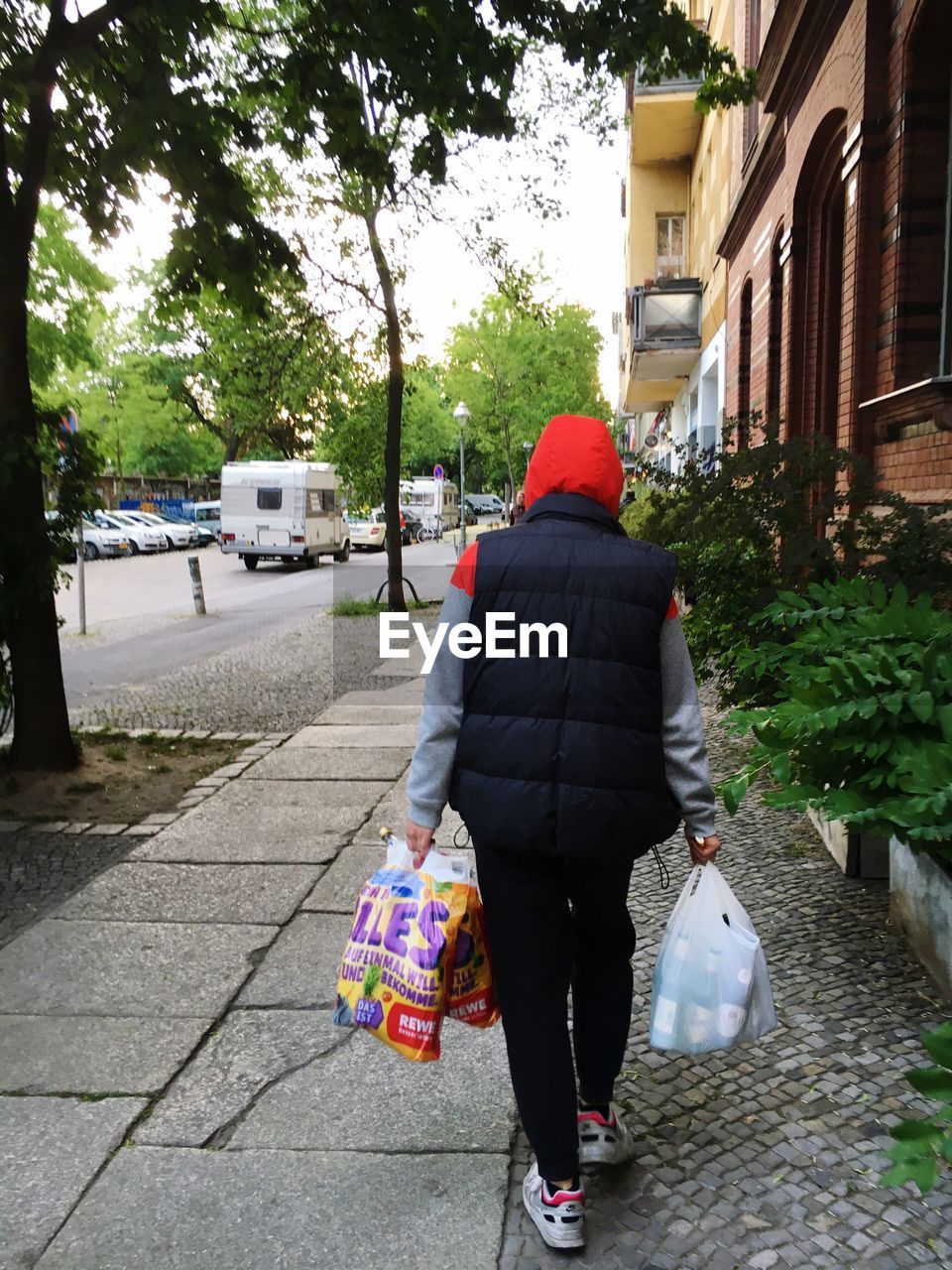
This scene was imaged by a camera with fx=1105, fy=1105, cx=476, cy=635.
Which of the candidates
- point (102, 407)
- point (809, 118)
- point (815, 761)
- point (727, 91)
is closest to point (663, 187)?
point (809, 118)

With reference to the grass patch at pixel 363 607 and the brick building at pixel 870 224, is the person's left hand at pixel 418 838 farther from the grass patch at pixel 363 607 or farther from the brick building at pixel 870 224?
the grass patch at pixel 363 607

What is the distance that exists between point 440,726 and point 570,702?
34 centimetres

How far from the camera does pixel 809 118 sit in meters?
9.62

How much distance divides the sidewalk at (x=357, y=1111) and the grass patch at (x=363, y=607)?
13352 millimetres

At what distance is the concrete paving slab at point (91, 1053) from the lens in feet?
11.1

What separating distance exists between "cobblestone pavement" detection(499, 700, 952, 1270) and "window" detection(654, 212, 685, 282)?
24.7m

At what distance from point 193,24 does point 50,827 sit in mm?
4901

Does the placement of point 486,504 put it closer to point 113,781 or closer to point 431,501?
point 431,501

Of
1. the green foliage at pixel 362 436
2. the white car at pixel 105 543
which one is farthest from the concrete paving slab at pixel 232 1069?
the white car at pixel 105 543

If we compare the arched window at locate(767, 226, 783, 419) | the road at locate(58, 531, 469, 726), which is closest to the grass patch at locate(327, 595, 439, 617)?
the road at locate(58, 531, 469, 726)

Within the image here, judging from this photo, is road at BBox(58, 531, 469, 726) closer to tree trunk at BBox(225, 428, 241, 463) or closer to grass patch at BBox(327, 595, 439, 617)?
grass patch at BBox(327, 595, 439, 617)

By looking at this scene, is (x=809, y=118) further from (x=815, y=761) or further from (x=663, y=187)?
(x=663, y=187)

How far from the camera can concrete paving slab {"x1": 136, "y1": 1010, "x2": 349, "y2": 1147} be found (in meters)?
3.13

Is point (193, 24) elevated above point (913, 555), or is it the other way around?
point (193, 24)
